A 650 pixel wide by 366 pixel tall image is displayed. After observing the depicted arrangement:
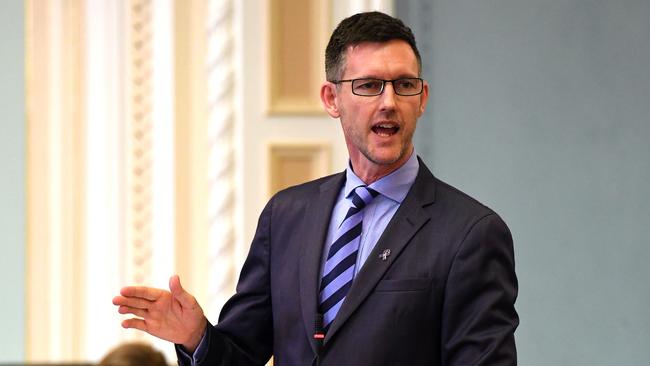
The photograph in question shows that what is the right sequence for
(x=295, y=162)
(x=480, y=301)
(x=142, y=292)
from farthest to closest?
(x=295, y=162) → (x=142, y=292) → (x=480, y=301)

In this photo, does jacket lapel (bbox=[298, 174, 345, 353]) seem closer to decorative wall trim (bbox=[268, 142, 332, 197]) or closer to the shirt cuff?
the shirt cuff

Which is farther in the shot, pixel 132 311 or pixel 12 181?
pixel 12 181

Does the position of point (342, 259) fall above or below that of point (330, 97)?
below

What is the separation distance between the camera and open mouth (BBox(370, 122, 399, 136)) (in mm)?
1888

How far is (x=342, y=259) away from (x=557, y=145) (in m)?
1.17

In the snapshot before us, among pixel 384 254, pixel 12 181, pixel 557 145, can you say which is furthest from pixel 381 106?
pixel 12 181

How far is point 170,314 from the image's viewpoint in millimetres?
1933

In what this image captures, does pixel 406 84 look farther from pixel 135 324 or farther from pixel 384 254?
pixel 135 324

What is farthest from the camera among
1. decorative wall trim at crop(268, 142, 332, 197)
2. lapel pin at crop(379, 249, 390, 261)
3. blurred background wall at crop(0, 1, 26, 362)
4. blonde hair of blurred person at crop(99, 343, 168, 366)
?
blurred background wall at crop(0, 1, 26, 362)

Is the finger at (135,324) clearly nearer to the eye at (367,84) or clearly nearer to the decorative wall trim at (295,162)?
the eye at (367,84)

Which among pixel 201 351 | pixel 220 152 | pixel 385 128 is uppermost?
pixel 385 128

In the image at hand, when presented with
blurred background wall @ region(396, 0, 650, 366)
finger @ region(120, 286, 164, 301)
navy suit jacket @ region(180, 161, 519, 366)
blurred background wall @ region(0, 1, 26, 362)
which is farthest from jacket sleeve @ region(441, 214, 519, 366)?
blurred background wall @ region(0, 1, 26, 362)

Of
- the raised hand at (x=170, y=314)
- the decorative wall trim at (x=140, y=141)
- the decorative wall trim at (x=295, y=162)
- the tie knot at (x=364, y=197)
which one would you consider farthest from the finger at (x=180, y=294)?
the decorative wall trim at (x=140, y=141)

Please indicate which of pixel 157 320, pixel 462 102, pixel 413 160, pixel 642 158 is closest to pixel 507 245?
pixel 413 160
